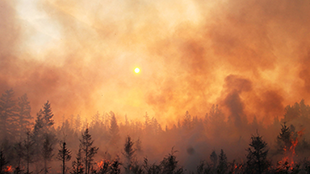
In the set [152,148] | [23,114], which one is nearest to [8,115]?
[23,114]

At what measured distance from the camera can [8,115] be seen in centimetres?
6103

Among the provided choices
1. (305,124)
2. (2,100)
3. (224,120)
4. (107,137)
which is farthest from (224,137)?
(2,100)

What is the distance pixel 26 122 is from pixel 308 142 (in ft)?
292

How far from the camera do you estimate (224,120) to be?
112m

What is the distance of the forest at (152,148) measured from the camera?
39.8 meters

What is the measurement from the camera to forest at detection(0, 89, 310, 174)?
Answer: 39844 millimetres

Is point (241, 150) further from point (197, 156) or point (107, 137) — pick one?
point (107, 137)

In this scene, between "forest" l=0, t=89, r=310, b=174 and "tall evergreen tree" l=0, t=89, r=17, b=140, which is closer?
"forest" l=0, t=89, r=310, b=174

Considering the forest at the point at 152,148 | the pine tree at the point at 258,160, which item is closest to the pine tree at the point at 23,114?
the forest at the point at 152,148

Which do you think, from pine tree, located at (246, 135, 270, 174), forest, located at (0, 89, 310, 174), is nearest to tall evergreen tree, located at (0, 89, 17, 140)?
forest, located at (0, 89, 310, 174)

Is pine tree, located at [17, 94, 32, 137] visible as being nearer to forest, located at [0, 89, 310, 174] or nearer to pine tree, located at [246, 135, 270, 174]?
forest, located at [0, 89, 310, 174]

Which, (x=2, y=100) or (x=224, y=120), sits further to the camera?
(x=224, y=120)

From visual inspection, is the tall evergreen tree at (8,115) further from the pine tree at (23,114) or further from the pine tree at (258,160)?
the pine tree at (258,160)

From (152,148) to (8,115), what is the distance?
1950 inches
